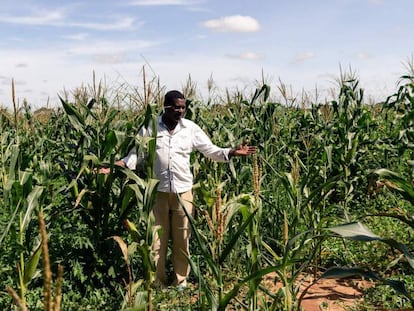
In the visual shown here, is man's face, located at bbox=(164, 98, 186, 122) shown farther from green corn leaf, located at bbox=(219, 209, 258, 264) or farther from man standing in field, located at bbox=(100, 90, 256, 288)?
green corn leaf, located at bbox=(219, 209, 258, 264)

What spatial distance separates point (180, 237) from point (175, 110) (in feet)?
3.93

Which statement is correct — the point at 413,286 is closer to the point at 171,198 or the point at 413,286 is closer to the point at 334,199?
the point at 171,198

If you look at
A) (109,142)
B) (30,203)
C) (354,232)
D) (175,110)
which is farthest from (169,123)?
(354,232)

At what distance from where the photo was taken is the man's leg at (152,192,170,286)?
14.1 ft

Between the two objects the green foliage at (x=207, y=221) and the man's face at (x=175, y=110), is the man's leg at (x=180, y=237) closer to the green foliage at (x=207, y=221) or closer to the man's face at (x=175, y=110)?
the green foliage at (x=207, y=221)

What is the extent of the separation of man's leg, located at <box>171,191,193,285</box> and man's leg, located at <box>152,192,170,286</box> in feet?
0.22

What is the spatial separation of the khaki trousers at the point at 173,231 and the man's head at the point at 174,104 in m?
0.72

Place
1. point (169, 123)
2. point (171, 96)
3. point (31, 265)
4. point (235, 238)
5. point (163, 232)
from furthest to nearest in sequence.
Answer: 1. point (163, 232)
2. point (169, 123)
3. point (171, 96)
4. point (31, 265)
5. point (235, 238)

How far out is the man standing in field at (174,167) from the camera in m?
4.08

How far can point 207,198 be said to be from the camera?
3.01 meters

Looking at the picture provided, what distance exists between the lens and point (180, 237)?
4.39m

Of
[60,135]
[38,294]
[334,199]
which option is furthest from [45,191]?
[60,135]

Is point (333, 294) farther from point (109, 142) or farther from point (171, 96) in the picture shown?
point (109, 142)

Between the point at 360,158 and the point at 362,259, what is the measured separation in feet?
7.53
